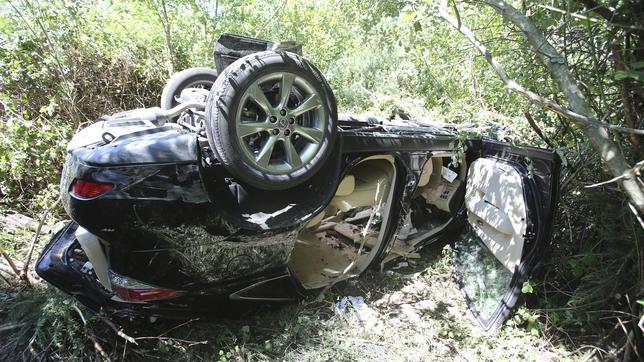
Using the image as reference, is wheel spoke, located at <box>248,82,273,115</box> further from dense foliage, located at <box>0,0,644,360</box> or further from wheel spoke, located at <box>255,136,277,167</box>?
dense foliage, located at <box>0,0,644,360</box>

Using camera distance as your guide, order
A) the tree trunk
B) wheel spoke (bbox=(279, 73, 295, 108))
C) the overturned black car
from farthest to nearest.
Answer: wheel spoke (bbox=(279, 73, 295, 108))
the overturned black car
the tree trunk

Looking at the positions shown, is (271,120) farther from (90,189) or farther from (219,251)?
(90,189)

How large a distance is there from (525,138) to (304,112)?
215cm

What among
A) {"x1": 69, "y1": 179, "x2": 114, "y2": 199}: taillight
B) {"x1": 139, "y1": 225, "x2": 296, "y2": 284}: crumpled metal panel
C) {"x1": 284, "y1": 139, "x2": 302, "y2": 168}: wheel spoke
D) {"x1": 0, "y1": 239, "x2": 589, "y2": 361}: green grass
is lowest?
{"x1": 0, "y1": 239, "x2": 589, "y2": 361}: green grass

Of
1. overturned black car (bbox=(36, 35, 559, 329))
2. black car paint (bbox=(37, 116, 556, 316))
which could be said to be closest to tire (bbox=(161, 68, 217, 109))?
overturned black car (bbox=(36, 35, 559, 329))

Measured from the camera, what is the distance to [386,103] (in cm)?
623

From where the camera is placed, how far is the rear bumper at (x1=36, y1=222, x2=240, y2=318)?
7.91ft

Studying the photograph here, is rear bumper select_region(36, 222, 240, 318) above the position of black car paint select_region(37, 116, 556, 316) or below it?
below

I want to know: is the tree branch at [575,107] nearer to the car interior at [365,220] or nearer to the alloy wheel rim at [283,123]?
the alloy wheel rim at [283,123]

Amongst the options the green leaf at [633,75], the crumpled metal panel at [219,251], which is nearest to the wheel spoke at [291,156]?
the crumpled metal panel at [219,251]

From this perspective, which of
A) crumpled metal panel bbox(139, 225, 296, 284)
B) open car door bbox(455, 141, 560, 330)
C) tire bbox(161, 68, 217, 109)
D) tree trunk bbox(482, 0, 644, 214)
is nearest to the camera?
tree trunk bbox(482, 0, 644, 214)

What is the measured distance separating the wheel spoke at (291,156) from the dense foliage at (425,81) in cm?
102

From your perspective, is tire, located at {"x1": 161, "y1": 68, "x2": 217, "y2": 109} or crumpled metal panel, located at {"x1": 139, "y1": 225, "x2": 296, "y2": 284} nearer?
crumpled metal panel, located at {"x1": 139, "y1": 225, "x2": 296, "y2": 284}

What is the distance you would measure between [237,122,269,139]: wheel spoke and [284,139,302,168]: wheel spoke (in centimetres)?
17
